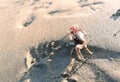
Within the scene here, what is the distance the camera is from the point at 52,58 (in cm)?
440

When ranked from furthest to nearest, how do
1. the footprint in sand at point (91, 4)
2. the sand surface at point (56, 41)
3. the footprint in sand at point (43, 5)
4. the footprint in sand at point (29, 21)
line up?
the footprint in sand at point (43, 5) < the footprint in sand at point (91, 4) < the footprint in sand at point (29, 21) < the sand surface at point (56, 41)

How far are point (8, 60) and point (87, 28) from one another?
1.45 metres

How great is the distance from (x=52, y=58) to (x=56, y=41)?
41cm

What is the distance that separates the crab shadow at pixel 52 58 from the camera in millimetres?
4098

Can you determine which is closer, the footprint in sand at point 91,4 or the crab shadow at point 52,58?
the crab shadow at point 52,58

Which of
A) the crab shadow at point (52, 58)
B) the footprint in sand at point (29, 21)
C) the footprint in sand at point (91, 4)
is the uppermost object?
the footprint in sand at point (91, 4)

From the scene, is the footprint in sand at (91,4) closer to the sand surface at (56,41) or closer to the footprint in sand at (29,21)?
the sand surface at (56,41)

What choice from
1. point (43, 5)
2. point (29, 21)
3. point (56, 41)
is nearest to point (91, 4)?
point (43, 5)

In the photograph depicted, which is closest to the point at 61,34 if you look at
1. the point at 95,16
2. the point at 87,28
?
the point at 87,28

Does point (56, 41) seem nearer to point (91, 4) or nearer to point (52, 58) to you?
point (52, 58)

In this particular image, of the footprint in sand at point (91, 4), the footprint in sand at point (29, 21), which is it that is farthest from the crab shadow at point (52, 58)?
the footprint in sand at point (91, 4)

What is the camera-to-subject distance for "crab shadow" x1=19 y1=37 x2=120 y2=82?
4098mm

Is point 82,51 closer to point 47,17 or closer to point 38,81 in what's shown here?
point 38,81

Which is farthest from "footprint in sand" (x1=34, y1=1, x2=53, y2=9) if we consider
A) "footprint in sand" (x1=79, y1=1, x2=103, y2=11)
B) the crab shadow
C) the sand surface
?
the crab shadow
